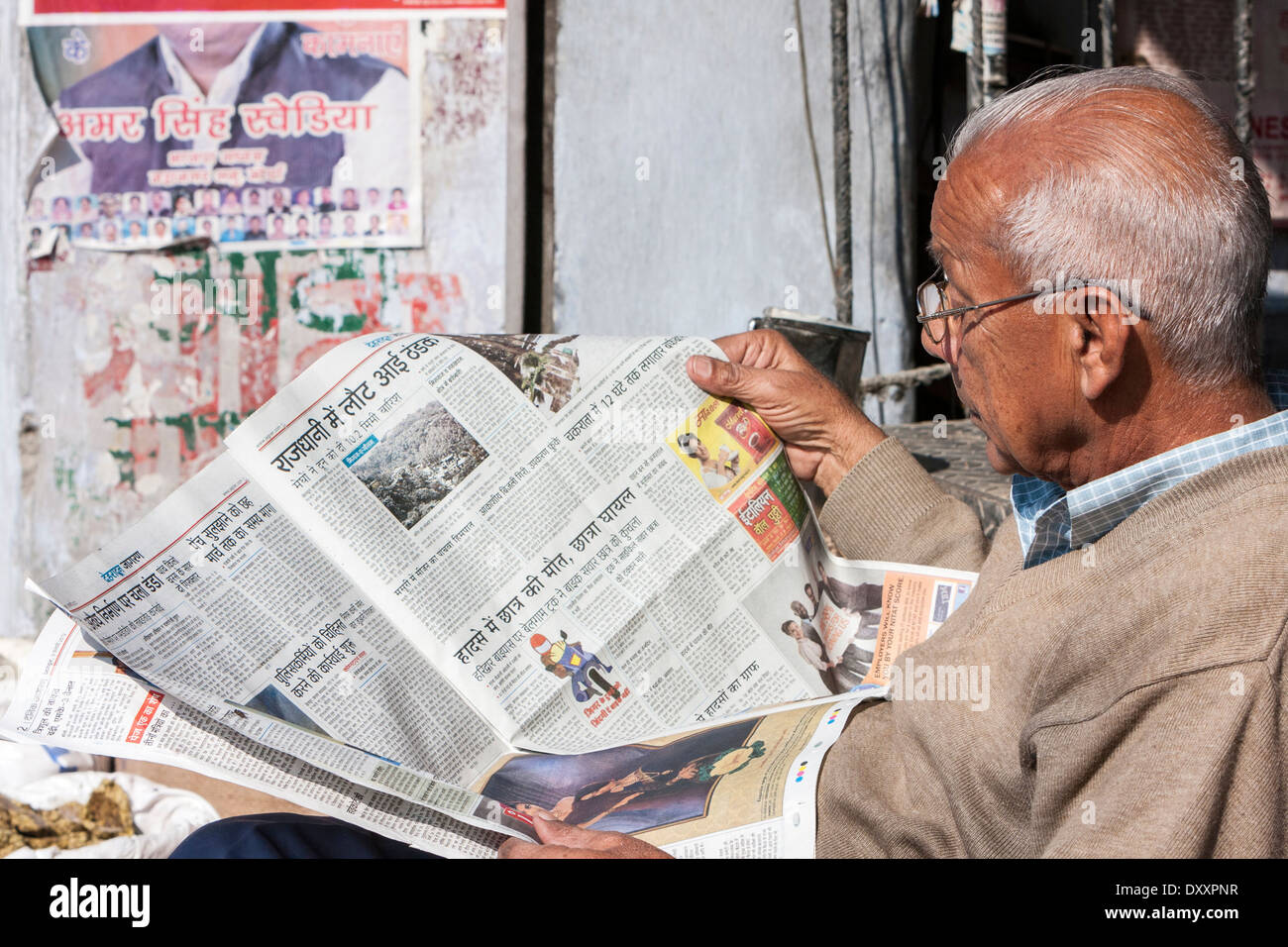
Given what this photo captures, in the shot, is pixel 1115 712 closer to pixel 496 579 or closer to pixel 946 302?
pixel 946 302

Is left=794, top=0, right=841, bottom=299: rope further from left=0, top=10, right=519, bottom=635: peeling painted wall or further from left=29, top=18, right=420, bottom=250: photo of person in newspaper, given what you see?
left=29, top=18, right=420, bottom=250: photo of person in newspaper

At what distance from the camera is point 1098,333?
0.96 meters

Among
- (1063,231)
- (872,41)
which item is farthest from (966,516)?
(872,41)

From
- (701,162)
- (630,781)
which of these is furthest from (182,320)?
(630,781)

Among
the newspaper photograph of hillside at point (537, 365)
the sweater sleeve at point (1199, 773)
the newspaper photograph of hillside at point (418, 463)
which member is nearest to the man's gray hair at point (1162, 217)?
the sweater sleeve at point (1199, 773)

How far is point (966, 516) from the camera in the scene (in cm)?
143

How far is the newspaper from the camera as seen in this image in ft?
3.93

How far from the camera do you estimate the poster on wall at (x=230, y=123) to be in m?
2.59

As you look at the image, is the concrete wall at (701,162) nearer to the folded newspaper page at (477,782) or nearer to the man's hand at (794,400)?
the man's hand at (794,400)

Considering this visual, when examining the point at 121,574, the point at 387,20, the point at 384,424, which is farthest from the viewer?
the point at 387,20

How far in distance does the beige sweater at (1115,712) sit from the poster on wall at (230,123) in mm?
2031

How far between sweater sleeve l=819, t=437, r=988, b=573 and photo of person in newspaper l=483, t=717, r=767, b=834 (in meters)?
0.32
